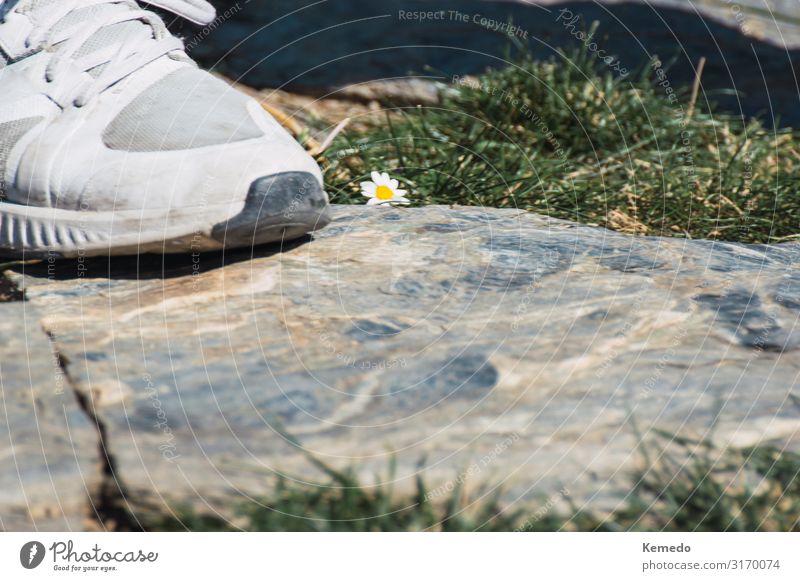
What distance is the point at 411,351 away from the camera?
1594 mm

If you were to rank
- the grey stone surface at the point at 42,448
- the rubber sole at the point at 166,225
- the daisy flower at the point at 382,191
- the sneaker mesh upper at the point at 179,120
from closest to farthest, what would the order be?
1. the grey stone surface at the point at 42,448
2. the rubber sole at the point at 166,225
3. the sneaker mesh upper at the point at 179,120
4. the daisy flower at the point at 382,191

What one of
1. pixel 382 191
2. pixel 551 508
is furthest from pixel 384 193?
pixel 551 508

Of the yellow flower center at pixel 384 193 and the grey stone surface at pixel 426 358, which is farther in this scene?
the yellow flower center at pixel 384 193

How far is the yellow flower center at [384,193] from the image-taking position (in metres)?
2.68

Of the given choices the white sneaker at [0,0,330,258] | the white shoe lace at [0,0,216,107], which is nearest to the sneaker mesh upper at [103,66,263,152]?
the white sneaker at [0,0,330,258]

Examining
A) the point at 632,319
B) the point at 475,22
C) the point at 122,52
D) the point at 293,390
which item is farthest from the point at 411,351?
the point at 475,22

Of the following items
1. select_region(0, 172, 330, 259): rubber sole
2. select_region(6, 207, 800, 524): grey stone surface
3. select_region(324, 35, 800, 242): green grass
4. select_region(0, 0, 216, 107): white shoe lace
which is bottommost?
select_region(324, 35, 800, 242): green grass

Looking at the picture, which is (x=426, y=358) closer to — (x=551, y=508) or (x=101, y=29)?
(x=551, y=508)

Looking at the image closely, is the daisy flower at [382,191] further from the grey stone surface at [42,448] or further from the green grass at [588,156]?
the grey stone surface at [42,448]

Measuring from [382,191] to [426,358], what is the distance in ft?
4.01

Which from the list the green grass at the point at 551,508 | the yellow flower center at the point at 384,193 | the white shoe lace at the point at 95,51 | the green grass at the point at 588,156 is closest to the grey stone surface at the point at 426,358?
the green grass at the point at 551,508

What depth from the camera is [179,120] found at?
196 cm

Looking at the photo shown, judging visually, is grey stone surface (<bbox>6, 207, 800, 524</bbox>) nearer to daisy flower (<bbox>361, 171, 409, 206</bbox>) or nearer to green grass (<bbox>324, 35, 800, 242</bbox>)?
daisy flower (<bbox>361, 171, 409, 206</bbox>)

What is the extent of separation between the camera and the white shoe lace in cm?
205
